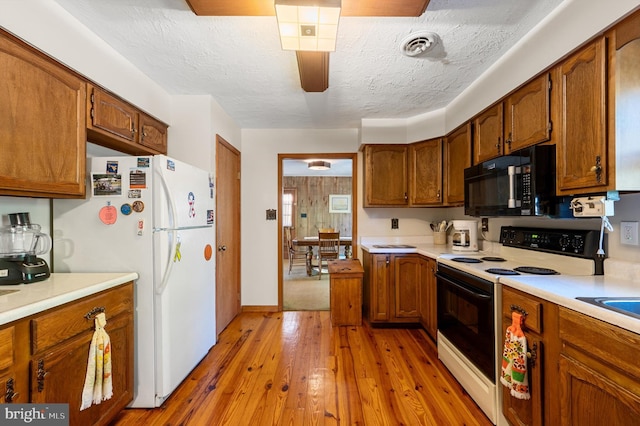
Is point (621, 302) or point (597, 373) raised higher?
point (621, 302)

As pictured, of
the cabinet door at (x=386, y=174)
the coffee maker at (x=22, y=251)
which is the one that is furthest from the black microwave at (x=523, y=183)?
the coffee maker at (x=22, y=251)

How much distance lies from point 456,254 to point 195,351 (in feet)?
7.40

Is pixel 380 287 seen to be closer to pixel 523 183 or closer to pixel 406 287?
pixel 406 287

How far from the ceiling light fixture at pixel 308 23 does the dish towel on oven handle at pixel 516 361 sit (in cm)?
172

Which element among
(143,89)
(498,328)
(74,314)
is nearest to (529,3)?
(498,328)

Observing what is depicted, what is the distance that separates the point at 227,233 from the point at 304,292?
1837mm

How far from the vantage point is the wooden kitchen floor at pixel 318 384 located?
166 centimetres

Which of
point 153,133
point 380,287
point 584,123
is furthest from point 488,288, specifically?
point 153,133

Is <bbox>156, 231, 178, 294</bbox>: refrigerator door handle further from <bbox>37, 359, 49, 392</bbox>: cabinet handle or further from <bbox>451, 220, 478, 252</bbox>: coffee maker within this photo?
<bbox>451, 220, 478, 252</bbox>: coffee maker

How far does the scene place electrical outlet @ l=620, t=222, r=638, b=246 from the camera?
53.2 inches

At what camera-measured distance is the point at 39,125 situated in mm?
1408

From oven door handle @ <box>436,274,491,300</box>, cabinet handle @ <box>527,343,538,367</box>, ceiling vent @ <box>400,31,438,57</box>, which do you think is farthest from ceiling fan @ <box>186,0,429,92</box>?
cabinet handle @ <box>527,343,538,367</box>

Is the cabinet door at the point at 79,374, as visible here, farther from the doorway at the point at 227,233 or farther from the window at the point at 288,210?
the window at the point at 288,210

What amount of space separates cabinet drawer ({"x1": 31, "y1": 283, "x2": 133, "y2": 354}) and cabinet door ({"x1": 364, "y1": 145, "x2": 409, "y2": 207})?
95.5 inches
